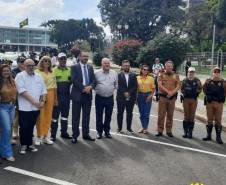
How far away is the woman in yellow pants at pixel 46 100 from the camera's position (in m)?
9.01

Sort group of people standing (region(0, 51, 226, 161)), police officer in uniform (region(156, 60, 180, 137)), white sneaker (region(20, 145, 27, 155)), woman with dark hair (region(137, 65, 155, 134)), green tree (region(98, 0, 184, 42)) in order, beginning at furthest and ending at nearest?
green tree (region(98, 0, 184, 42)) → woman with dark hair (region(137, 65, 155, 134)) → police officer in uniform (region(156, 60, 180, 137)) → white sneaker (region(20, 145, 27, 155)) → group of people standing (region(0, 51, 226, 161))

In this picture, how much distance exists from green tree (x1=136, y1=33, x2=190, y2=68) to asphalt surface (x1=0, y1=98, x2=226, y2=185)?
20.3 metres

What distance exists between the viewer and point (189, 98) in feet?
34.0

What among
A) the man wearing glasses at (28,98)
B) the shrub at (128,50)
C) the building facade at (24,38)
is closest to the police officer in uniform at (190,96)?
the man wearing glasses at (28,98)

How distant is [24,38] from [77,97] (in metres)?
155

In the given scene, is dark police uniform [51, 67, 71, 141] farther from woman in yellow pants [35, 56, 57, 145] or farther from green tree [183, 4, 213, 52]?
green tree [183, 4, 213, 52]

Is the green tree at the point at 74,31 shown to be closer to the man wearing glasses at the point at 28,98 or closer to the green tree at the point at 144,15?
the green tree at the point at 144,15

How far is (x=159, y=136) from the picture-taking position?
10312mm

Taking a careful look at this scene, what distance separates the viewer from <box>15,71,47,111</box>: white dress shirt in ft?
26.5

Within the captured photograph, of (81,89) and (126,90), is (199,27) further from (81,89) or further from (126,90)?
(81,89)

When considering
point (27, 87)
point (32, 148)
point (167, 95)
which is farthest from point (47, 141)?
point (167, 95)

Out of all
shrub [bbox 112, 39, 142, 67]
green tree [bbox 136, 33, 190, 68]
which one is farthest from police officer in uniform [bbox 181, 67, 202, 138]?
shrub [bbox 112, 39, 142, 67]

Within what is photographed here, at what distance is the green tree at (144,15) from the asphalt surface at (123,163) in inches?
2124

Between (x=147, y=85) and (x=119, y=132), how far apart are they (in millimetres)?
1342
